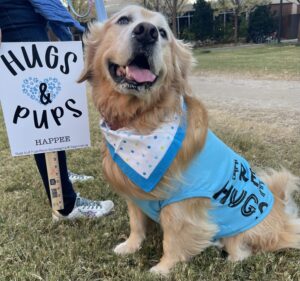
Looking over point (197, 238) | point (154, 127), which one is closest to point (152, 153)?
point (154, 127)

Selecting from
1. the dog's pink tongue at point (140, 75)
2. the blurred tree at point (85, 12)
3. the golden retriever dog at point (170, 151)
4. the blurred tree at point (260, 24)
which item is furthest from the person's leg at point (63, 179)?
the blurred tree at point (260, 24)

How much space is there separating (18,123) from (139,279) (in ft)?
4.36

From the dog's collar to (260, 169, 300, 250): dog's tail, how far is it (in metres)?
0.95

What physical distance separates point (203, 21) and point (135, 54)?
92.9ft

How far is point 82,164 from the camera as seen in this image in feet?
13.9

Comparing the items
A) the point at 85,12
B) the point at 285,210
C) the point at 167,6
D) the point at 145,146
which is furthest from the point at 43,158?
the point at 167,6

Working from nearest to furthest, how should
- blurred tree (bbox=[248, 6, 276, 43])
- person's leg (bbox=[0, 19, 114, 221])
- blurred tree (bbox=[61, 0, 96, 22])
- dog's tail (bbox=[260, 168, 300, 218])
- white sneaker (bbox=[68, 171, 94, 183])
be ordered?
dog's tail (bbox=[260, 168, 300, 218]), person's leg (bbox=[0, 19, 114, 221]), white sneaker (bbox=[68, 171, 94, 183]), blurred tree (bbox=[61, 0, 96, 22]), blurred tree (bbox=[248, 6, 276, 43])

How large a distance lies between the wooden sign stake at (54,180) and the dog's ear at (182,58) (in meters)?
1.11

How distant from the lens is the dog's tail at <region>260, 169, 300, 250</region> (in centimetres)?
255

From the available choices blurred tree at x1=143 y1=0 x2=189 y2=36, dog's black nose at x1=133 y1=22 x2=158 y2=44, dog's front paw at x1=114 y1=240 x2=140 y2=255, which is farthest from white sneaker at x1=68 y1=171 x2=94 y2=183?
blurred tree at x1=143 y1=0 x2=189 y2=36

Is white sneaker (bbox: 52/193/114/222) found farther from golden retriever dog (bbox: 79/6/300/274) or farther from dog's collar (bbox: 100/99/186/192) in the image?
dog's collar (bbox: 100/99/186/192)

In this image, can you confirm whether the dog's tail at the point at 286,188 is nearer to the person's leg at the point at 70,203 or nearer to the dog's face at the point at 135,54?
the dog's face at the point at 135,54

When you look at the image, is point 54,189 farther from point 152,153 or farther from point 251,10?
point 251,10

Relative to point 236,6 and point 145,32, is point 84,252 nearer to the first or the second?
point 145,32
